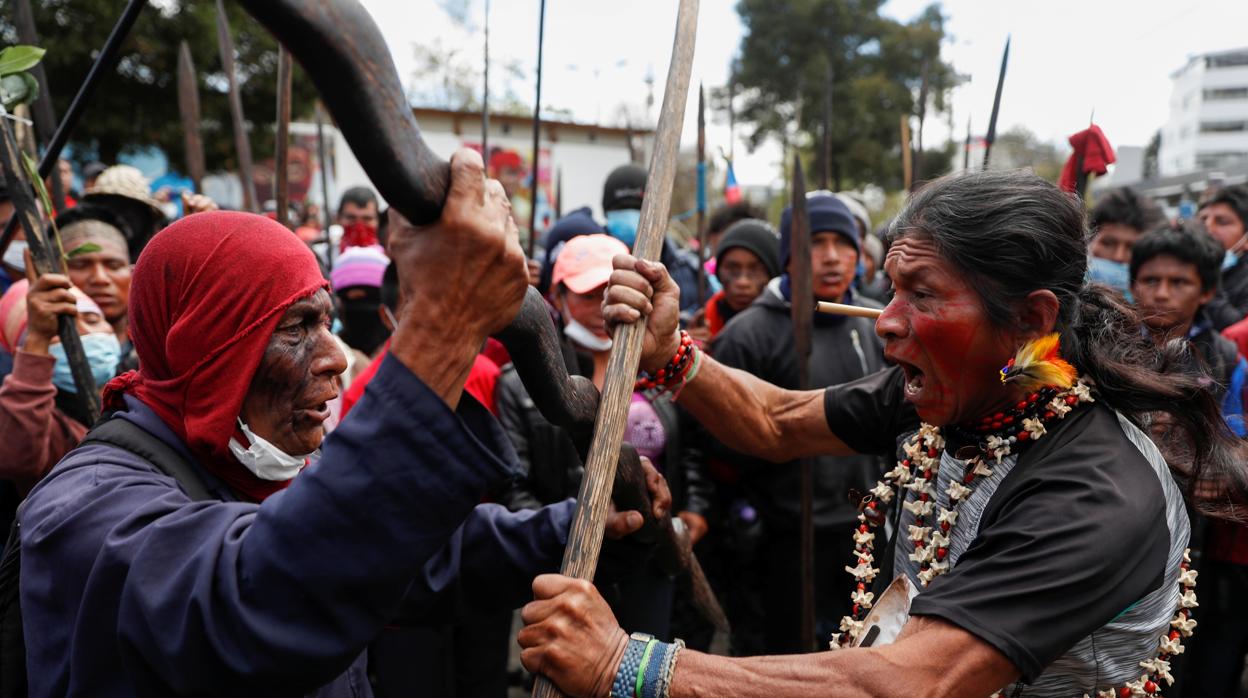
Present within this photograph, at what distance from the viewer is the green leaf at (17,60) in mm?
2225

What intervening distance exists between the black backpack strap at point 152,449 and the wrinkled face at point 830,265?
3.26m

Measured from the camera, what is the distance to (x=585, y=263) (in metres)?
3.64

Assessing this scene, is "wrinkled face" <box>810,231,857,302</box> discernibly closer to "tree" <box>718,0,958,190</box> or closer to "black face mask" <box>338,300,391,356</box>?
"black face mask" <box>338,300,391,356</box>

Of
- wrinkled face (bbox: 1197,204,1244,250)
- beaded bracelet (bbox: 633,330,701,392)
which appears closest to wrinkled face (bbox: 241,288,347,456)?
beaded bracelet (bbox: 633,330,701,392)

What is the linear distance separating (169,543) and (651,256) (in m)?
1.02

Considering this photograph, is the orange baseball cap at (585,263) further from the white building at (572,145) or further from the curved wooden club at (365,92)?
the white building at (572,145)

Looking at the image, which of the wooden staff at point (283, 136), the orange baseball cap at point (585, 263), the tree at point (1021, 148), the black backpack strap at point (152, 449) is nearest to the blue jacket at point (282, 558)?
the black backpack strap at point (152, 449)

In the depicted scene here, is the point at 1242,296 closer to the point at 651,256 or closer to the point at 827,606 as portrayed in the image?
the point at 827,606

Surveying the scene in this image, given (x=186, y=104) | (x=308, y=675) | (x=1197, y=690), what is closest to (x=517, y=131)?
(x=186, y=104)

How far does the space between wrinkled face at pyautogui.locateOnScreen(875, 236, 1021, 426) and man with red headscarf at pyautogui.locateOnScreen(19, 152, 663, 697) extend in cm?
110

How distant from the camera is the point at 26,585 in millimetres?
1408

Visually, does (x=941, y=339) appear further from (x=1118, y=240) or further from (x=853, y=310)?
(x=1118, y=240)

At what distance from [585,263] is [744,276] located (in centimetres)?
158

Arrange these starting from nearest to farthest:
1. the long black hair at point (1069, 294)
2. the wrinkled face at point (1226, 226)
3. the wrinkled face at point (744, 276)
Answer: the long black hair at point (1069, 294)
the wrinkled face at point (744, 276)
the wrinkled face at point (1226, 226)
